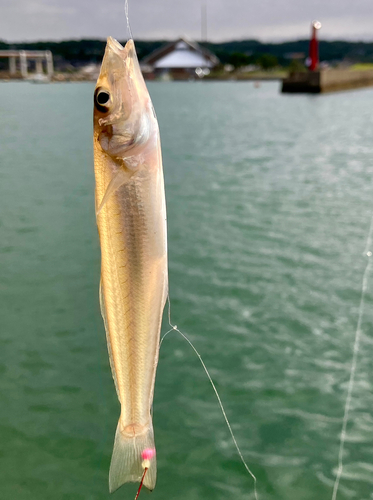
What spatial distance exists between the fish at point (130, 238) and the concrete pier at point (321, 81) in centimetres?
6494

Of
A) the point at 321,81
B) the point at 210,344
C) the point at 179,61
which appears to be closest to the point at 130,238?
the point at 210,344

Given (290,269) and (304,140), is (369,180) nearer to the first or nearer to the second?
(290,269)

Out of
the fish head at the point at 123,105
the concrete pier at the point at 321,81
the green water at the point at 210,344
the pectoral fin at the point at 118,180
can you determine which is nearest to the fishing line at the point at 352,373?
the green water at the point at 210,344

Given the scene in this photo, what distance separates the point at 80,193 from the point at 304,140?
60.8ft

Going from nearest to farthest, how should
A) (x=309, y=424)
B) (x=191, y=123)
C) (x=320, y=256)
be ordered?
(x=309, y=424)
(x=320, y=256)
(x=191, y=123)

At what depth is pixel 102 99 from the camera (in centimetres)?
233

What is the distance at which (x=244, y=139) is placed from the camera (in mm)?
31781

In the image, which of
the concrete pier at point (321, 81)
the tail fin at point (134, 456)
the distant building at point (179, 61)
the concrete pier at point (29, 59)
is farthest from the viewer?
the distant building at point (179, 61)

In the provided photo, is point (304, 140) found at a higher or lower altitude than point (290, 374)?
higher

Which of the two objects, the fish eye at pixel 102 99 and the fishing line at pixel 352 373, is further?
the fishing line at pixel 352 373

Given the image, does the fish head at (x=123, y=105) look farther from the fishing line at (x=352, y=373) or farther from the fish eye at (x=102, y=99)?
the fishing line at (x=352, y=373)

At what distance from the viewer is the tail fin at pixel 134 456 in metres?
2.75

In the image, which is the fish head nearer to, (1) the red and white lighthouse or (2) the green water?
(2) the green water

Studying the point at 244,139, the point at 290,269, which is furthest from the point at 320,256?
the point at 244,139
